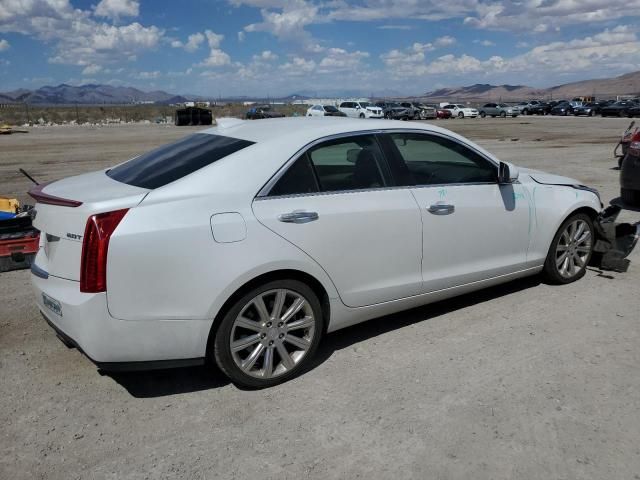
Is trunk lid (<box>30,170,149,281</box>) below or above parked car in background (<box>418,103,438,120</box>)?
below

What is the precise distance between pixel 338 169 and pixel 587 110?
207ft

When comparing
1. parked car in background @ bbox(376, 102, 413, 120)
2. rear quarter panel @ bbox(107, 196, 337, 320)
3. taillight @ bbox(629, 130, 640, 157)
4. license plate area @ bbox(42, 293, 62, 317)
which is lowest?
license plate area @ bbox(42, 293, 62, 317)

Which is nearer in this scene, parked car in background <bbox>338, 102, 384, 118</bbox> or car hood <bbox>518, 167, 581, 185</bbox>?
car hood <bbox>518, 167, 581, 185</bbox>

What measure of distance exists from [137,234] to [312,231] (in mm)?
1085

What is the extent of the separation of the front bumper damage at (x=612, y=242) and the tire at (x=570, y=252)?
0.17m

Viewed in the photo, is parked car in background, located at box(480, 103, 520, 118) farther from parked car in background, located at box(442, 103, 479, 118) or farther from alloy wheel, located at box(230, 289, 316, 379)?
alloy wheel, located at box(230, 289, 316, 379)

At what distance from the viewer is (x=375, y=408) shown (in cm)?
344

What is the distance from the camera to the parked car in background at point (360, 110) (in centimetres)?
5094

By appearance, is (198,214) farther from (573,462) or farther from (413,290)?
(573,462)

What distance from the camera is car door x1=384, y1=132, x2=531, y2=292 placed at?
4305mm

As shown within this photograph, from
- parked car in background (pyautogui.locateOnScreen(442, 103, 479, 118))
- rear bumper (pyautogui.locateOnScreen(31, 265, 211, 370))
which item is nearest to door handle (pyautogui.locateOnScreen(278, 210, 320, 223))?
rear bumper (pyautogui.locateOnScreen(31, 265, 211, 370))

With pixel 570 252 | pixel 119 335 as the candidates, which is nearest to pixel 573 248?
pixel 570 252

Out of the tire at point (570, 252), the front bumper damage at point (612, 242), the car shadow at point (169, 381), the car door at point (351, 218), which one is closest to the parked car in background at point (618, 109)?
the front bumper damage at point (612, 242)

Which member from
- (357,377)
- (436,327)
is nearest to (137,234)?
(357,377)
